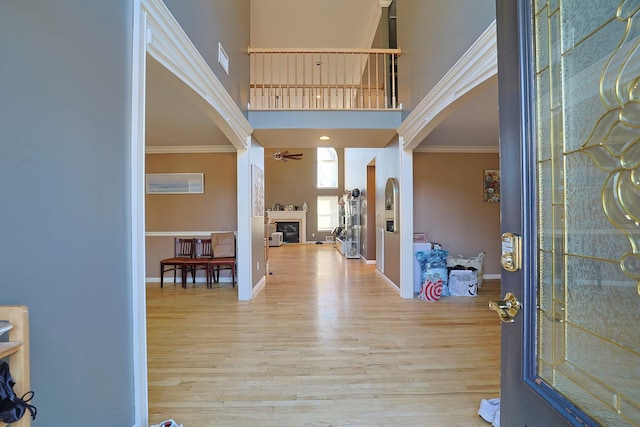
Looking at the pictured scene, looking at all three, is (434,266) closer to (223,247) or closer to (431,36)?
(431,36)

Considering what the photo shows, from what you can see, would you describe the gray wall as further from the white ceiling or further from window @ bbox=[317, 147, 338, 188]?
window @ bbox=[317, 147, 338, 188]

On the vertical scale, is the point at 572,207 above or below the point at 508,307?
above

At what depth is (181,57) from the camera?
80.0 inches

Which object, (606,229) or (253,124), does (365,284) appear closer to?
(253,124)

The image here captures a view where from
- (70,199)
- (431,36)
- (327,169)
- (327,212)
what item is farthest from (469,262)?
(327,169)

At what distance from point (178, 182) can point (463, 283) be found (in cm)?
494

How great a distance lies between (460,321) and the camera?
3.35 meters

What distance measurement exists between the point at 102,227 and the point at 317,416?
5.01 ft

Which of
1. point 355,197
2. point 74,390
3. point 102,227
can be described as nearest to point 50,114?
point 102,227

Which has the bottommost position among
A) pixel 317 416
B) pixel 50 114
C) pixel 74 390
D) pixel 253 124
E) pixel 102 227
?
pixel 317 416

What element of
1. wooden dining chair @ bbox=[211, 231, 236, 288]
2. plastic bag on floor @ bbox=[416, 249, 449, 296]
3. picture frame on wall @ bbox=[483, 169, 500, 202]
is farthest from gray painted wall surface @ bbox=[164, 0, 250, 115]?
picture frame on wall @ bbox=[483, 169, 500, 202]

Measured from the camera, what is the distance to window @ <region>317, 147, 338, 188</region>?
44.8ft

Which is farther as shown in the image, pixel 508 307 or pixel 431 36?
pixel 431 36

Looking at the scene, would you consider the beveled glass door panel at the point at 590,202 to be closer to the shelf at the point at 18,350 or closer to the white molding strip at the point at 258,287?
the shelf at the point at 18,350
